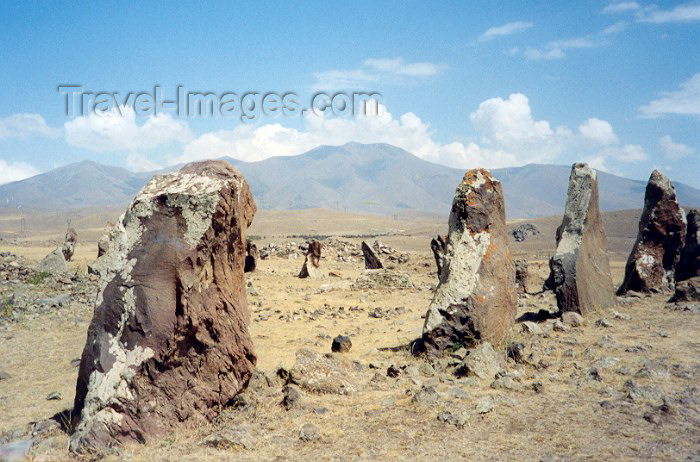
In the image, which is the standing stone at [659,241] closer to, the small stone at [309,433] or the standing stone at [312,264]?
the standing stone at [312,264]

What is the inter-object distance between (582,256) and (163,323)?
9664 millimetres

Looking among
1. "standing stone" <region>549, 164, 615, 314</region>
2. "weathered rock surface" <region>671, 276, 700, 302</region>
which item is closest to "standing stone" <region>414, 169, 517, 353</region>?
"standing stone" <region>549, 164, 615, 314</region>

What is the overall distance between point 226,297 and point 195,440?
5.97 ft

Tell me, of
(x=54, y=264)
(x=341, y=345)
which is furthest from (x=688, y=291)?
(x=54, y=264)

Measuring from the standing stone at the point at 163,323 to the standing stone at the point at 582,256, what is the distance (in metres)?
8.02

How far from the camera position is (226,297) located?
7184 millimetres

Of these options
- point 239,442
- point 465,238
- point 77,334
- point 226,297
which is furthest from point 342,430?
point 77,334

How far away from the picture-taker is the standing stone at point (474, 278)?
9.29 meters

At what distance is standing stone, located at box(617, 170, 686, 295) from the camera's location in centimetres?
1580

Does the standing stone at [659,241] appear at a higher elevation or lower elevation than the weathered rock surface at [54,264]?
higher

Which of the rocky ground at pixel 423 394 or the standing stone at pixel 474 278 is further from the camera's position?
the standing stone at pixel 474 278

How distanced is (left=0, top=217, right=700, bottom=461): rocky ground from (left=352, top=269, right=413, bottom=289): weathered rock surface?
20.4 ft

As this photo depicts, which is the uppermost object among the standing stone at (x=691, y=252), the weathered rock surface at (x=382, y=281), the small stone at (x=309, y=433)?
the standing stone at (x=691, y=252)

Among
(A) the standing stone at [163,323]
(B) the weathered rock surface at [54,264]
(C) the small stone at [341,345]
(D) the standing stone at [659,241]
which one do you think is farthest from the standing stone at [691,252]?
(B) the weathered rock surface at [54,264]
